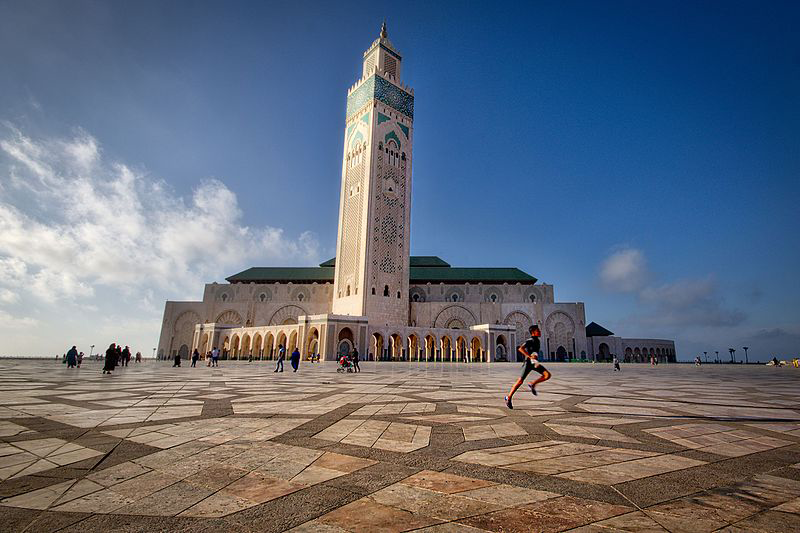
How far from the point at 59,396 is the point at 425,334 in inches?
1438

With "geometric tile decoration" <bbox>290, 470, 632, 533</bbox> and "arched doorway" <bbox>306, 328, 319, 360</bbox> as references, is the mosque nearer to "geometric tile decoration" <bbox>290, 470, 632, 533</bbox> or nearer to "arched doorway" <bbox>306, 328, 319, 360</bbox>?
"arched doorway" <bbox>306, 328, 319, 360</bbox>

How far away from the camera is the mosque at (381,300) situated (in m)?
41.2

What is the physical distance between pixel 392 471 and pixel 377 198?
42379 mm

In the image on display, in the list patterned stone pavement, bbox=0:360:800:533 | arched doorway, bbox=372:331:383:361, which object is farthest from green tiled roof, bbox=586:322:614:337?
patterned stone pavement, bbox=0:360:800:533

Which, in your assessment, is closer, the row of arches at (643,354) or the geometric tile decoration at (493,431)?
the geometric tile decoration at (493,431)

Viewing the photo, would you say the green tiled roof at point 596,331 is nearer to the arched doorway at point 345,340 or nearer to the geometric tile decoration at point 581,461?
the arched doorway at point 345,340

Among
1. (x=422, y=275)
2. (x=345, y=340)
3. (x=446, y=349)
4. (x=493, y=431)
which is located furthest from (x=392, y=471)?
(x=422, y=275)

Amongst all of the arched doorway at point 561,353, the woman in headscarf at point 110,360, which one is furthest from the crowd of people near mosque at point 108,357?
the arched doorway at point 561,353

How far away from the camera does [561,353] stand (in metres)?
49.3

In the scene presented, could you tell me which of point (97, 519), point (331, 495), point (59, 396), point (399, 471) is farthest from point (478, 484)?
point (59, 396)

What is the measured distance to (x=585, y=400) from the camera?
673cm

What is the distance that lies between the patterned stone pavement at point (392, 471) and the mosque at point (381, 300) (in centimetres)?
3156

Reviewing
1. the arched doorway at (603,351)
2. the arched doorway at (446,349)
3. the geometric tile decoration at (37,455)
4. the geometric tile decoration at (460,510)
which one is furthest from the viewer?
the arched doorway at (603,351)

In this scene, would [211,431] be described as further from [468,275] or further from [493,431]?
[468,275]
